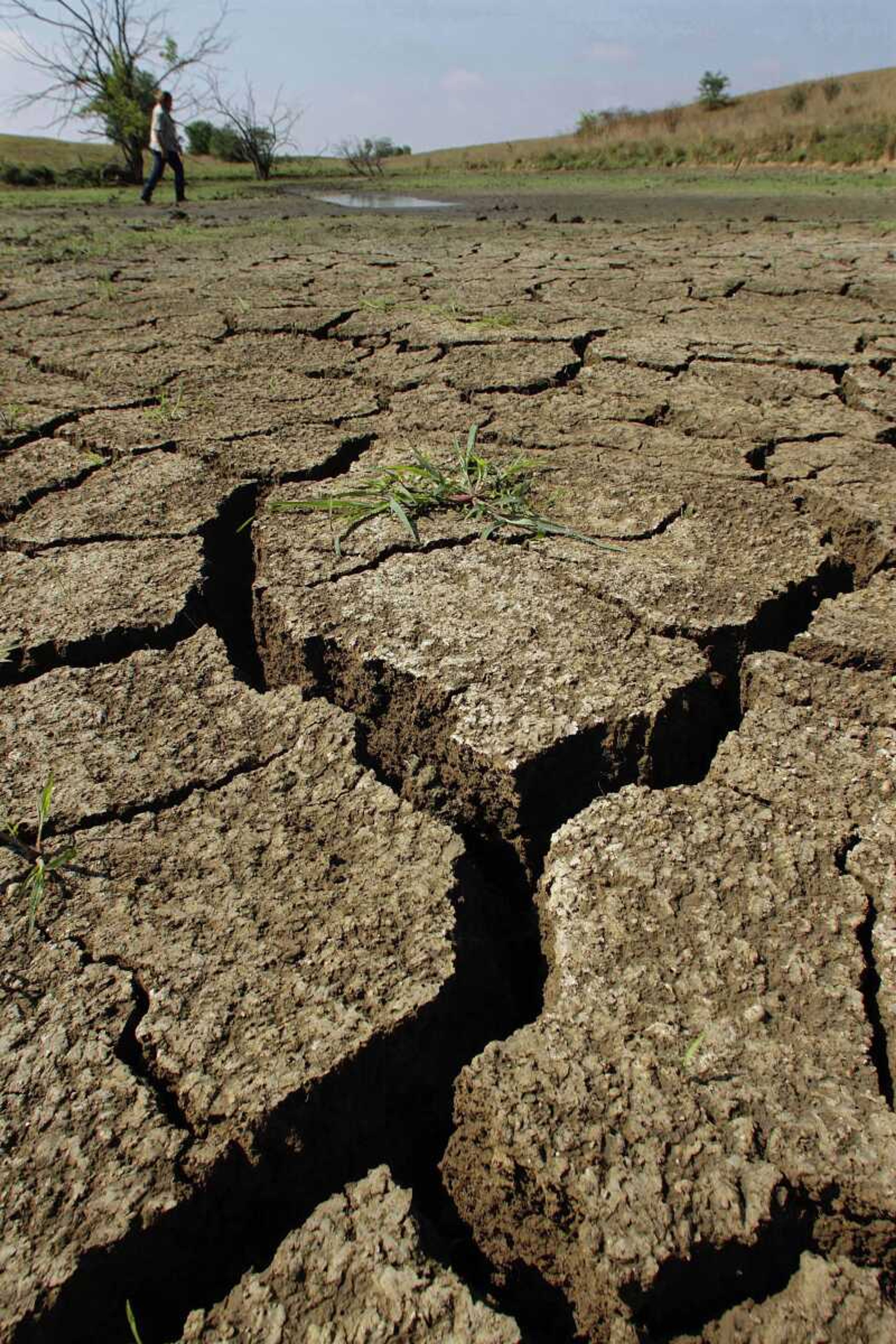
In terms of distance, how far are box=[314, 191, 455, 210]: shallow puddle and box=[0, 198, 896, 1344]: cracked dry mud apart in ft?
28.4

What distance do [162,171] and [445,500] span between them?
11.5 m

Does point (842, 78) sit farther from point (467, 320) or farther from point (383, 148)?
point (467, 320)

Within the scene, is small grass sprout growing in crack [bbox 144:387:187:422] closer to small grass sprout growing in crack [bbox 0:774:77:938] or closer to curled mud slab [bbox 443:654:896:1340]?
small grass sprout growing in crack [bbox 0:774:77:938]

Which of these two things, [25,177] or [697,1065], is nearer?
[697,1065]

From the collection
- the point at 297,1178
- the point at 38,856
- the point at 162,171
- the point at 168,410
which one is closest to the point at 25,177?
the point at 162,171

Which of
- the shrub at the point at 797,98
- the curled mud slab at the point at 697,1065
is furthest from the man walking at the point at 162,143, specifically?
the shrub at the point at 797,98

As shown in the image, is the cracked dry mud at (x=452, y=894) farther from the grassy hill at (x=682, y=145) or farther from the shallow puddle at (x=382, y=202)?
the grassy hill at (x=682, y=145)

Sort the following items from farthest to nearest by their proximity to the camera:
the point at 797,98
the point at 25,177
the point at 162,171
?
the point at 797,98 < the point at 25,177 < the point at 162,171

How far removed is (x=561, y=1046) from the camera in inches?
31.9

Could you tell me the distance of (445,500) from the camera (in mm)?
1756

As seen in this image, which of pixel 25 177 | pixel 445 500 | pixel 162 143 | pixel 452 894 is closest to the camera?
pixel 452 894

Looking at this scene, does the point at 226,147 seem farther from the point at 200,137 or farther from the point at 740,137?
the point at 740,137

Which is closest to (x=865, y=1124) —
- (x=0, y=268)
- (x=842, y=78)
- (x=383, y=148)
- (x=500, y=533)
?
(x=500, y=533)

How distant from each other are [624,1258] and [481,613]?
0.93m
